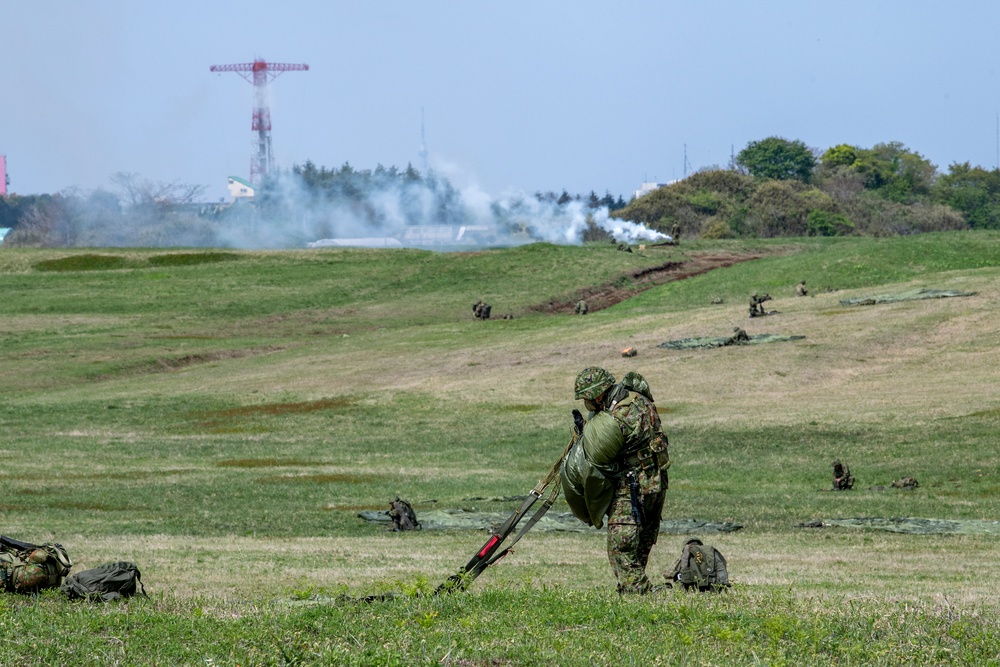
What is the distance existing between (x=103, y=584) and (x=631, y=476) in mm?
5511

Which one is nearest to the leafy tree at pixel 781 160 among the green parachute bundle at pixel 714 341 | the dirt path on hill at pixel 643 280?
the dirt path on hill at pixel 643 280

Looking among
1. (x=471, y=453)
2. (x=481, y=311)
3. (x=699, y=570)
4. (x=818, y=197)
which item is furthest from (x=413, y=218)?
(x=699, y=570)

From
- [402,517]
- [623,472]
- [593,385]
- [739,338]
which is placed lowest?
[402,517]

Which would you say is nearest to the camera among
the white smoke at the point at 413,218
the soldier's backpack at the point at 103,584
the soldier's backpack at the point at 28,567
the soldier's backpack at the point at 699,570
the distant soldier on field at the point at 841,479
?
the soldier's backpack at the point at 103,584

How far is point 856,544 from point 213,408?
33414 millimetres

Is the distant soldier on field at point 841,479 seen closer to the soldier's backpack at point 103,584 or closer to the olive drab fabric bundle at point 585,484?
the olive drab fabric bundle at point 585,484

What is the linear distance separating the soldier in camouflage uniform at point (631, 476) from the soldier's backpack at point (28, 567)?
18.9ft

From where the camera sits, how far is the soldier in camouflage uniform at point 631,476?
13.5 m

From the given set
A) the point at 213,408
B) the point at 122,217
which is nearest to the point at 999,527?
the point at 213,408

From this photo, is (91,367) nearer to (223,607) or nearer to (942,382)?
(942,382)

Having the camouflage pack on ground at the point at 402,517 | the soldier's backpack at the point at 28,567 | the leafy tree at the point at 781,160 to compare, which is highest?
the leafy tree at the point at 781,160

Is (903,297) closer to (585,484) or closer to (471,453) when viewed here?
(471,453)

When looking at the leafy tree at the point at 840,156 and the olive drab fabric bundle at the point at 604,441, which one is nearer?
the olive drab fabric bundle at the point at 604,441

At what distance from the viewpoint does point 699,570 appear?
46.1 feet
